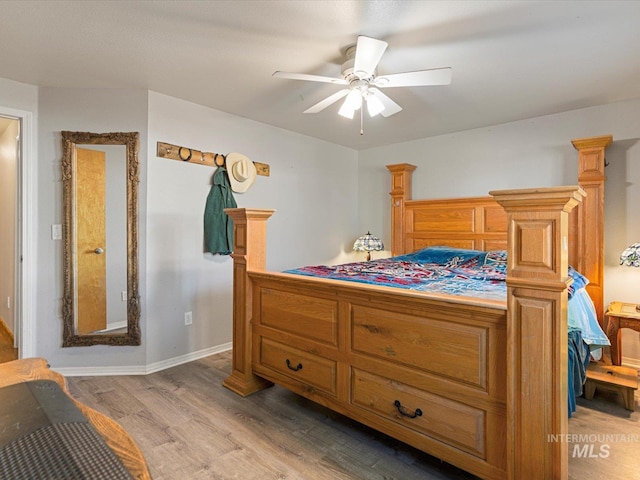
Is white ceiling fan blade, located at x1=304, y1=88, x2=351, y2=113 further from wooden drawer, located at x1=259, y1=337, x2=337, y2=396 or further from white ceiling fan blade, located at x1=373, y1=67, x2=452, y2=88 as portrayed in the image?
wooden drawer, located at x1=259, y1=337, x2=337, y2=396

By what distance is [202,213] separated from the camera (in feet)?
10.5

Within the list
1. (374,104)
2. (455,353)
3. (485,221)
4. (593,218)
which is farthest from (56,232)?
(593,218)

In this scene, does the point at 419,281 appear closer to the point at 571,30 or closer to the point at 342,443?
the point at 342,443

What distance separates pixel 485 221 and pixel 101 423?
372 centimetres

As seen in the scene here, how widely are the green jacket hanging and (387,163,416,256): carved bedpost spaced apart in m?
2.05

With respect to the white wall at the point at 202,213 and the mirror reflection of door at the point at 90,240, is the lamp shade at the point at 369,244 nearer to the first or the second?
the white wall at the point at 202,213

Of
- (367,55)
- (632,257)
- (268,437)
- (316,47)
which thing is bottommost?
(268,437)

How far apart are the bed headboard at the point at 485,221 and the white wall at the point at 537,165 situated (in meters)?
0.18

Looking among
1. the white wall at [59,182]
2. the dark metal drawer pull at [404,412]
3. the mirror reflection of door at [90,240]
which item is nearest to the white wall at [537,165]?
the dark metal drawer pull at [404,412]

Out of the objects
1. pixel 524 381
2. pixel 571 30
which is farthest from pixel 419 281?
pixel 571 30

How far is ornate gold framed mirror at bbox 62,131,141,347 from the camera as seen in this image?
2.76 metres

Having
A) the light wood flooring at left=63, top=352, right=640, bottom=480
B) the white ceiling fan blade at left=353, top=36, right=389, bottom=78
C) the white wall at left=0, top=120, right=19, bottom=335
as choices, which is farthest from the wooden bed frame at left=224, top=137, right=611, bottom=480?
the white wall at left=0, top=120, right=19, bottom=335

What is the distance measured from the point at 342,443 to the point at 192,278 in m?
1.95

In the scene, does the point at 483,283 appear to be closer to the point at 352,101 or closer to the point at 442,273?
the point at 442,273
